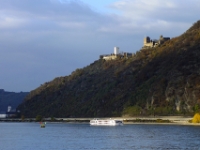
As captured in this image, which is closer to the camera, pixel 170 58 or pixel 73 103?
pixel 170 58

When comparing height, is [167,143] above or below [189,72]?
below

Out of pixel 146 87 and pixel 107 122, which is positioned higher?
pixel 146 87

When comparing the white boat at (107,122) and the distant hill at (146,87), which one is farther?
the white boat at (107,122)

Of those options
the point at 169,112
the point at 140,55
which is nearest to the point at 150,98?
the point at 169,112

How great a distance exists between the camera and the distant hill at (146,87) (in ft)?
463

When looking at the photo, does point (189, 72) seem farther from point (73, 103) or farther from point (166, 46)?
point (73, 103)

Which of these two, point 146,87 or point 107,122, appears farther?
point 146,87

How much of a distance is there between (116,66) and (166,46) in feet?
89.9

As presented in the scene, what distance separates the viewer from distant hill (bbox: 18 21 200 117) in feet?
463

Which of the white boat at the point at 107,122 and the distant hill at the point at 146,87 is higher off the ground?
the distant hill at the point at 146,87

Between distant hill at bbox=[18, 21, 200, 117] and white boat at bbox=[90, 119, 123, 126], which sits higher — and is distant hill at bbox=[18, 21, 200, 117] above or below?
above

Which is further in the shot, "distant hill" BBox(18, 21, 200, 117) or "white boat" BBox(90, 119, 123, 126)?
"white boat" BBox(90, 119, 123, 126)

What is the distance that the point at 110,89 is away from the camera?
571 ft

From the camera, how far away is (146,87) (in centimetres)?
15612
